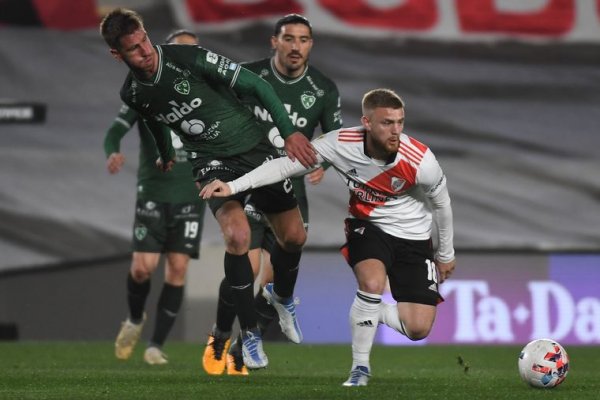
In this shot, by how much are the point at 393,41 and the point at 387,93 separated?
5761 millimetres

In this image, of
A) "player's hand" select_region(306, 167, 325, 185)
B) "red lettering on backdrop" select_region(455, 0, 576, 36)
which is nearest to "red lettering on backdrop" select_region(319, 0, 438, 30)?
"red lettering on backdrop" select_region(455, 0, 576, 36)

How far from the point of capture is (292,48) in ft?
26.0

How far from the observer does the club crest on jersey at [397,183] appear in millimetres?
6984

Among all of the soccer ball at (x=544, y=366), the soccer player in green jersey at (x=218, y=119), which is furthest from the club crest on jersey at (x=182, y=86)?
the soccer ball at (x=544, y=366)

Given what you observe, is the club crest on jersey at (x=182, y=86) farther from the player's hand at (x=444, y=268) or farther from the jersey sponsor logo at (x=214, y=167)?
the player's hand at (x=444, y=268)

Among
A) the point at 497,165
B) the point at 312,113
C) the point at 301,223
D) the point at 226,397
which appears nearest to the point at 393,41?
the point at 497,165

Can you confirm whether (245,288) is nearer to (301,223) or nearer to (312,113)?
(301,223)

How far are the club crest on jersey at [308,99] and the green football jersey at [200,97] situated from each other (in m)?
0.89

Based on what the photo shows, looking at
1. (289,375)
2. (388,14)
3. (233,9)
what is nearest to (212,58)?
(289,375)

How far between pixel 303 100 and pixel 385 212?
1190 mm

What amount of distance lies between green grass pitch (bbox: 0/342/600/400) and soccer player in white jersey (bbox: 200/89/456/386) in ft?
1.18

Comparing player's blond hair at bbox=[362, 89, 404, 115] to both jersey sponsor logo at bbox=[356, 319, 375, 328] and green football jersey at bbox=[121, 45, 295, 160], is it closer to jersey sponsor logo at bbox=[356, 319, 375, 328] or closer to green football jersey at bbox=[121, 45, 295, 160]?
green football jersey at bbox=[121, 45, 295, 160]

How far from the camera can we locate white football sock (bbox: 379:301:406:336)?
7.05 m

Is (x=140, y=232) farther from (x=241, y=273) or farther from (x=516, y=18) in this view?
(x=516, y=18)
